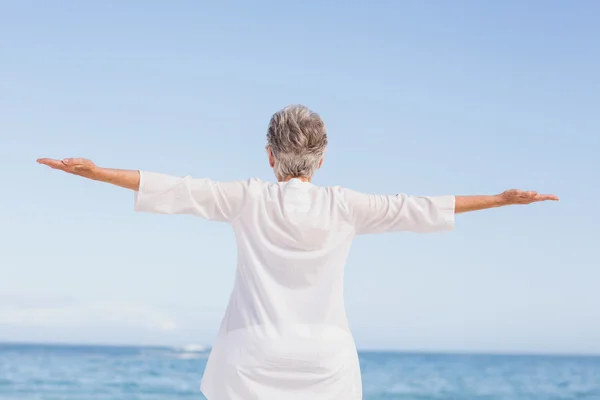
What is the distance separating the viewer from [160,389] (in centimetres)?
1792

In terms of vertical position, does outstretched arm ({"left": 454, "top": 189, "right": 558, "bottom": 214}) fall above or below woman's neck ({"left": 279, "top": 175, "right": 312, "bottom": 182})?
below

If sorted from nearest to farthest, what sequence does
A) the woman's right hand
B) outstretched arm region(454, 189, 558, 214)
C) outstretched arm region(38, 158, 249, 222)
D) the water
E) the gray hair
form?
the woman's right hand < outstretched arm region(38, 158, 249, 222) < the gray hair < outstretched arm region(454, 189, 558, 214) < the water

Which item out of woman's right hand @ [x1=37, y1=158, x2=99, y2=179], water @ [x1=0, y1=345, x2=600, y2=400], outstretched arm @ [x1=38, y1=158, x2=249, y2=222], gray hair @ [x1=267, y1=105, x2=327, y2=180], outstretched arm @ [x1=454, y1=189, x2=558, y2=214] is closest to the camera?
woman's right hand @ [x1=37, y1=158, x2=99, y2=179]

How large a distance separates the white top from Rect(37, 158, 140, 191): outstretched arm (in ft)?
0.18

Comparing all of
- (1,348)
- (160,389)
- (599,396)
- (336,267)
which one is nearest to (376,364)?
(599,396)

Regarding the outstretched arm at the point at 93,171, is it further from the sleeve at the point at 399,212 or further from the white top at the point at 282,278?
the sleeve at the point at 399,212

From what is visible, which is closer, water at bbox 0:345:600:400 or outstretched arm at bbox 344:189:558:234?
outstretched arm at bbox 344:189:558:234

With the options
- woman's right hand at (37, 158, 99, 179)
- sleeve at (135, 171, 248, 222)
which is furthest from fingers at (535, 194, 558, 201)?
woman's right hand at (37, 158, 99, 179)

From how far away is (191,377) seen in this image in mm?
20297

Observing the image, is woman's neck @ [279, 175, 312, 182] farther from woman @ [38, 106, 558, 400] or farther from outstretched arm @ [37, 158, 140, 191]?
outstretched arm @ [37, 158, 140, 191]

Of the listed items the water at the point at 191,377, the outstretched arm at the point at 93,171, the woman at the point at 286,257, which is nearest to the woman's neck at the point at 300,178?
the woman at the point at 286,257

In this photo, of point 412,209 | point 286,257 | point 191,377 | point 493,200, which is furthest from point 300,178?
point 191,377

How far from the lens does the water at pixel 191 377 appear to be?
17.8 meters

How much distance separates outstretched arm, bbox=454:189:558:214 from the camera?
10.5ft
